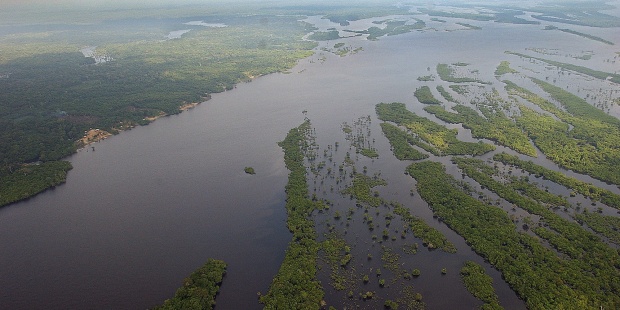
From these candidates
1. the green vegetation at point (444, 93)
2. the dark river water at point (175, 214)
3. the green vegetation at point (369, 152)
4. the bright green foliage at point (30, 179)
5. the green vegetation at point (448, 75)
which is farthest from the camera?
the green vegetation at point (448, 75)

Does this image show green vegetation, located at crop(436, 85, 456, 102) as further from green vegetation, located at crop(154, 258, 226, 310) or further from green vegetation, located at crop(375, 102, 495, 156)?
green vegetation, located at crop(154, 258, 226, 310)

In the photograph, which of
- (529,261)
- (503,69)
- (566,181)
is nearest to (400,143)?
(566,181)

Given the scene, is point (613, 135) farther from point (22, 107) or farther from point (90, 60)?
point (90, 60)

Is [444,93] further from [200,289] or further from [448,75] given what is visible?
[200,289]

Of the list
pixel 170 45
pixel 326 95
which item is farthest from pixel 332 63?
pixel 170 45

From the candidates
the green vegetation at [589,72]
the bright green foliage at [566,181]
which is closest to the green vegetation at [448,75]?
the green vegetation at [589,72]

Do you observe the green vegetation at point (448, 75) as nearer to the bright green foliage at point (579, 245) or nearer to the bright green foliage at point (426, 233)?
the bright green foliage at point (579, 245)

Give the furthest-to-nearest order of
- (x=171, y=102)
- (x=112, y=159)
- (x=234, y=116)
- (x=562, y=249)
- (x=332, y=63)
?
(x=332, y=63) < (x=171, y=102) < (x=234, y=116) < (x=112, y=159) < (x=562, y=249)
